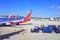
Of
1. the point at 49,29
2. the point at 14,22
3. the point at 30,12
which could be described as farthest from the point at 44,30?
the point at 30,12

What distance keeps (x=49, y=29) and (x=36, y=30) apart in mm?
3309

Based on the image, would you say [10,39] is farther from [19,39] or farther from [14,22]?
[14,22]

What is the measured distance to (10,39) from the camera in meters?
22.0

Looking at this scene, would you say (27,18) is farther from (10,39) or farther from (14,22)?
(10,39)

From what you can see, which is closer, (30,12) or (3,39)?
(3,39)

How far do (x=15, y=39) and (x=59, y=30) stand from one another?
14.2 metres

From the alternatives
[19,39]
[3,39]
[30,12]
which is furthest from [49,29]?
[30,12]

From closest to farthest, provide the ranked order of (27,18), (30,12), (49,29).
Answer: (49,29)
(27,18)
(30,12)

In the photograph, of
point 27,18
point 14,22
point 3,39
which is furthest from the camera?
point 27,18

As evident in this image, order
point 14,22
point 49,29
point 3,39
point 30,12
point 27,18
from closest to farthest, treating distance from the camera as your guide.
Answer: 1. point 3,39
2. point 49,29
3. point 14,22
4. point 27,18
5. point 30,12

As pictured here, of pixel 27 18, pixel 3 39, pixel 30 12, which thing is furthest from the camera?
pixel 30 12

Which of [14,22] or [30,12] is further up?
[30,12]

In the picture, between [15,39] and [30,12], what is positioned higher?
[30,12]

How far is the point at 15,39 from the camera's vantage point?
22172 millimetres
